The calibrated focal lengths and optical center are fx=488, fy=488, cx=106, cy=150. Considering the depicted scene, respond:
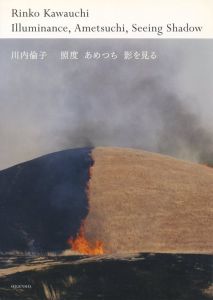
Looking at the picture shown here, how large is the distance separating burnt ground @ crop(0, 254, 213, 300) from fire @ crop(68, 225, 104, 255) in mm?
58

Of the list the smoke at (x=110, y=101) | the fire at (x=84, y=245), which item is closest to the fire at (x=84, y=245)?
the fire at (x=84, y=245)

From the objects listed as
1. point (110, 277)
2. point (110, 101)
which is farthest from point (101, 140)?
point (110, 277)

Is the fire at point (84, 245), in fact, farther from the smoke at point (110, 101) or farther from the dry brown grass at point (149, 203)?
the smoke at point (110, 101)

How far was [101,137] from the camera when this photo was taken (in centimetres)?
421

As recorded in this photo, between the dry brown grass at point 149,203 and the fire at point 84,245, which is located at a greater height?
the dry brown grass at point 149,203

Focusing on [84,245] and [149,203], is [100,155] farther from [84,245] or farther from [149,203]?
[84,245]

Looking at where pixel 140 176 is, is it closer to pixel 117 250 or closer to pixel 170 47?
pixel 117 250

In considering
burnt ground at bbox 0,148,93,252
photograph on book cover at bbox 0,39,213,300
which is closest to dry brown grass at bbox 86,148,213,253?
photograph on book cover at bbox 0,39,213,300

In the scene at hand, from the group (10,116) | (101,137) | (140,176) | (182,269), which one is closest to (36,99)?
(10,116)

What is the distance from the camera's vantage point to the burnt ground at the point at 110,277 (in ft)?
13.3

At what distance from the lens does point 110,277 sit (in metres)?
4.07

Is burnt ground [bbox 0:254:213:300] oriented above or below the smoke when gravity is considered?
below

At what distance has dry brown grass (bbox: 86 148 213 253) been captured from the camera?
410cm

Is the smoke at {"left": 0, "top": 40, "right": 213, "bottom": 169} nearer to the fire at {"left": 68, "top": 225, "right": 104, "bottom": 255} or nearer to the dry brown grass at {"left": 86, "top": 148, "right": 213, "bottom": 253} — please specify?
the dry brown grass at {"left": 86, "top": 148, "right": 213, "bottom": 253}
